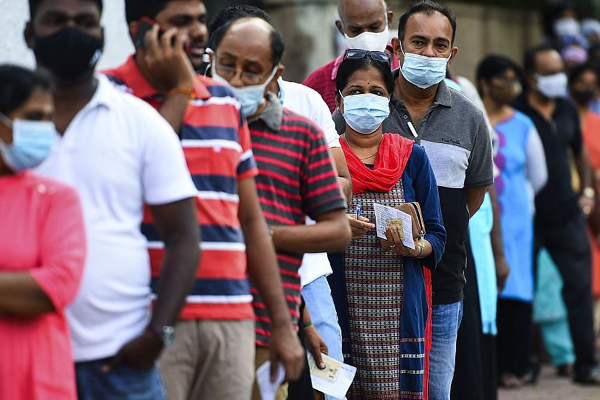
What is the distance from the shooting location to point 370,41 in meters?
6.69

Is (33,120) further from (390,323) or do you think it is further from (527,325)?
(527,325)

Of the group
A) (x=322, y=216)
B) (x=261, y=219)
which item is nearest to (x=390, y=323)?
(x=322, y=216)

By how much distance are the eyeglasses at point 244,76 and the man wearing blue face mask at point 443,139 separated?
171cm

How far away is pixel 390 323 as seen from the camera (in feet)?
18.7

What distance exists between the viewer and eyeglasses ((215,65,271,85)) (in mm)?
4352

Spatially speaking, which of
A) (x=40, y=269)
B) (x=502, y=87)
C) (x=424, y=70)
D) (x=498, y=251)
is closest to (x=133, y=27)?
(x=40, y=269)

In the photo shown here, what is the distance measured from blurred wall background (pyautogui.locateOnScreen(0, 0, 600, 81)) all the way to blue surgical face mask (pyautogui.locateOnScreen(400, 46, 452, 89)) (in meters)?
1.56

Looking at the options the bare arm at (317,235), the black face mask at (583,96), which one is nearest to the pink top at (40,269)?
the bare arm at (317,235)

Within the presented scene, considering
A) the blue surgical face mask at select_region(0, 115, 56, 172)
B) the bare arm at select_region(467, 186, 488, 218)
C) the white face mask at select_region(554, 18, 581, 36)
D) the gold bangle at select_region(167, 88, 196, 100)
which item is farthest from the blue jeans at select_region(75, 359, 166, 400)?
the white face mask at select_region(554, 18, 581, 36)

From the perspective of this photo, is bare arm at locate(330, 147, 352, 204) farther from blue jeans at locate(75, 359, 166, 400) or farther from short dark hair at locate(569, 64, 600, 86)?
short dark hair at locate(569, 64, 600, 86)

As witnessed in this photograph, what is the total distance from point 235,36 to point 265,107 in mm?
260

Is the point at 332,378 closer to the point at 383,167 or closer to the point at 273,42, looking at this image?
the point at 383,167

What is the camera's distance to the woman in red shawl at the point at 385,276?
18.7 feet

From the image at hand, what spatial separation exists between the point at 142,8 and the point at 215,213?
0.70 m
